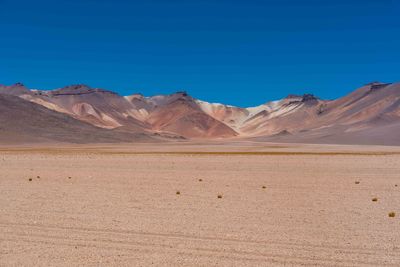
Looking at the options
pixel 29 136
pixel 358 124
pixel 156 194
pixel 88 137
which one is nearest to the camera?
pixel 156 194

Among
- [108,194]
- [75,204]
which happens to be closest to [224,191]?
[108,194]

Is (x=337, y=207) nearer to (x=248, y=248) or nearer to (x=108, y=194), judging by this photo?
(x=248, y=248)

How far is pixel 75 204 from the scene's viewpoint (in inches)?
661

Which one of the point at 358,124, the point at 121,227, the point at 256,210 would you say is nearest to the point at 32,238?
the point at 121,227

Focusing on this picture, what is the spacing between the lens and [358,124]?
17088cm

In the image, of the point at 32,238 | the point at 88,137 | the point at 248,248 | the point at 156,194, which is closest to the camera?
the point at 248,248

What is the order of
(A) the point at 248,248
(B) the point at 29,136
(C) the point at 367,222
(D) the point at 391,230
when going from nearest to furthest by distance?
(A) the point at 248,248, (D) the point at 391,230, (C) the point at 367,222, (B) the point at 29,136

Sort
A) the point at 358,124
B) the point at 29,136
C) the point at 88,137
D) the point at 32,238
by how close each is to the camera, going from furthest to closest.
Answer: the point at 358,124 < the point at 88,137 < the point at 29,136 < the point at 32,238

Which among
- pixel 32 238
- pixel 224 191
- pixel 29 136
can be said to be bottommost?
pixel 32 238

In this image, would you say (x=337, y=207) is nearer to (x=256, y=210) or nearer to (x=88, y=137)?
(x=256, y=210)

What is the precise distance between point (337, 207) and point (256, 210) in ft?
9.02

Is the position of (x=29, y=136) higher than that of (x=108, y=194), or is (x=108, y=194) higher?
(x=29, y=136)

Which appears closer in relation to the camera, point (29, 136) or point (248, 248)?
point (248, 248)

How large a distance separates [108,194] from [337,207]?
8737 mm
